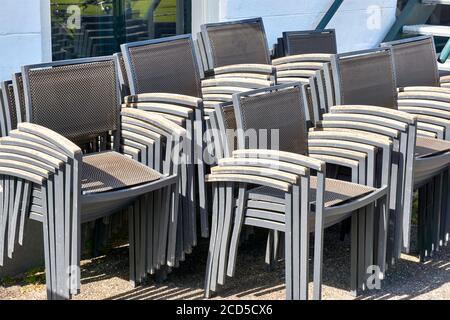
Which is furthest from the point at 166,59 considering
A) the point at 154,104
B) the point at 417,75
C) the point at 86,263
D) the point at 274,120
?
the point at 417,75

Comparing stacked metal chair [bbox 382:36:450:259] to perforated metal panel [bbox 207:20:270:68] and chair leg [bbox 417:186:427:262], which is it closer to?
chair leg [bbox 417:186:427:262]

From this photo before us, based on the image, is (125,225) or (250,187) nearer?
(250,187)

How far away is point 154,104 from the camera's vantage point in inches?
172

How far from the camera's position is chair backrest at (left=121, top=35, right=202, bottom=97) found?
4586 mm

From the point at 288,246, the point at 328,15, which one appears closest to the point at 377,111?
the point at 288,246

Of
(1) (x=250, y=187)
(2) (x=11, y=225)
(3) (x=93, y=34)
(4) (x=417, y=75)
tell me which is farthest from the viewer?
(3) (x=93, y=34)

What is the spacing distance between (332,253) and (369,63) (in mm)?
1059

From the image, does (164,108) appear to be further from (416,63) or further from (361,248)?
(416,63)

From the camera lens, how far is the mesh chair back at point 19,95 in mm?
4055

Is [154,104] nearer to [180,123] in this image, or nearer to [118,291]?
[180,123]

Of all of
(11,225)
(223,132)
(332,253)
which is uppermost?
(223,132)

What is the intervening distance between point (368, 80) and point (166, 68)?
1089 millimetres

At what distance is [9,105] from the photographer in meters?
4.10

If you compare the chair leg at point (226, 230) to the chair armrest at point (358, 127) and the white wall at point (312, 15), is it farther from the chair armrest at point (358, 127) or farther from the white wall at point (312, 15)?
the white wall at point (312, 15)
